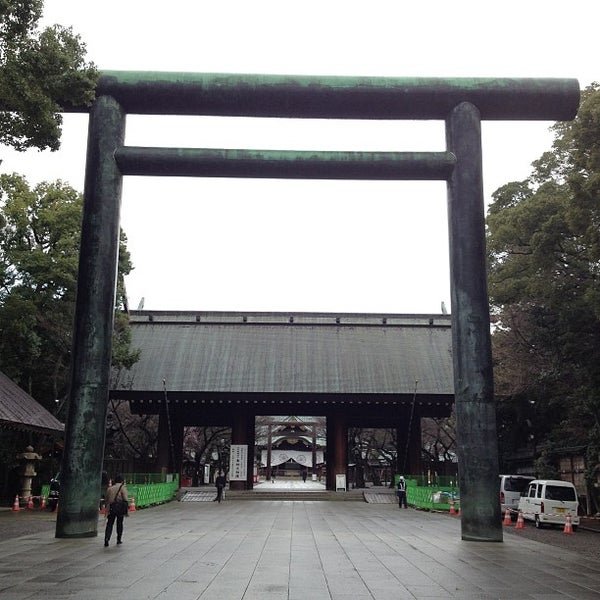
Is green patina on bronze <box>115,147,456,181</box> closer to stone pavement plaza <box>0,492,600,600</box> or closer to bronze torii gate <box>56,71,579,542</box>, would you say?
bronze torii gate <box>56,71,579,542</box>

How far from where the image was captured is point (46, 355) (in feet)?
92.8

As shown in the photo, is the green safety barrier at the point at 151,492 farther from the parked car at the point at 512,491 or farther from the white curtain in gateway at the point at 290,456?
the white curtain in gateway at the point at 290,456

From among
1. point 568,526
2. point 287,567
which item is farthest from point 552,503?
point 287,567

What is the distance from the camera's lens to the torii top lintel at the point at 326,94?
13.7m

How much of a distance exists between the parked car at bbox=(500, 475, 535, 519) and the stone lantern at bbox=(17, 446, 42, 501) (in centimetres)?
1793

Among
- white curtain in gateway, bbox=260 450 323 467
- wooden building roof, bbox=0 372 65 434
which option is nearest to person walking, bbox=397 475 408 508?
wooden building roof, bbox=0 372 65 434

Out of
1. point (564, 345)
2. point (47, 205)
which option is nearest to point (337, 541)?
point (564, 345)

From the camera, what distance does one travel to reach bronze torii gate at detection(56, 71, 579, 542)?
12836mm

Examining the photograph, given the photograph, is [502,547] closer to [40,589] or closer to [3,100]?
[40,589]

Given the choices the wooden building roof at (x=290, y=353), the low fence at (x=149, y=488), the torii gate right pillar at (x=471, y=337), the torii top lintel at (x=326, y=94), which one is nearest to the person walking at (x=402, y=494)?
the wooden building roof at (x=290, y=353)

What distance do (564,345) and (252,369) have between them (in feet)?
60.4

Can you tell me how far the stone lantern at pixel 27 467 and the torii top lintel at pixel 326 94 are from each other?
15720mm

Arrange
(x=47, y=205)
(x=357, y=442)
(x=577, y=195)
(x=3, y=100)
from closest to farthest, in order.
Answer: (x=3, y=100) < (x=577, y=195) < (x=47, y=205) < (x=357, y=442)

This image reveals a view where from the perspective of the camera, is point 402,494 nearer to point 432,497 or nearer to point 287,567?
point 432,497
